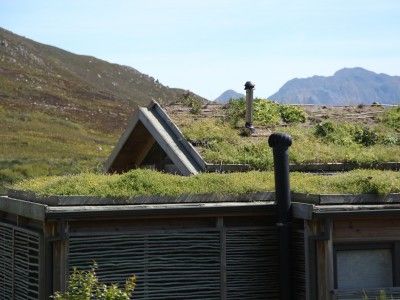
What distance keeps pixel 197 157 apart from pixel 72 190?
11.0ft

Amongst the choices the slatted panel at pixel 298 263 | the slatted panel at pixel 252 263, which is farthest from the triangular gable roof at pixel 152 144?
the slatted panel at pixel 298 263

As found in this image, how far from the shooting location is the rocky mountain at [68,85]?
354 ft

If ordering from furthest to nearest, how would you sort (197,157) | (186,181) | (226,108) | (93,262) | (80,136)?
(80,136)
(226,108)
(197,157)
(186,181)
(93,262)

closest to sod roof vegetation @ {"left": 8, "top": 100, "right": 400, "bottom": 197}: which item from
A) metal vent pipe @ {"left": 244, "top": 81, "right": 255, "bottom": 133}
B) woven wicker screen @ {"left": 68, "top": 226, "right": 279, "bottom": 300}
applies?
metal vent pipe @ {"left": 244, "top": 81, "right": 255, "bottom": 133}

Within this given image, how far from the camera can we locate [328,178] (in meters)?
14.5

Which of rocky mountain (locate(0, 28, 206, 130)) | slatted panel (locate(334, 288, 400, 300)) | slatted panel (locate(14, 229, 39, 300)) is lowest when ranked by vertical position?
slatted panel (locate(334, 288, 400, 300))

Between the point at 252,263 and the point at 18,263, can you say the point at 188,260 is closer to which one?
the point at 252,263

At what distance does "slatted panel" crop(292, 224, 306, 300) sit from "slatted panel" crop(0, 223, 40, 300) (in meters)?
4.08

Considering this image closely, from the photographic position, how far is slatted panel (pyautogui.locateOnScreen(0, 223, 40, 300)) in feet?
44.4

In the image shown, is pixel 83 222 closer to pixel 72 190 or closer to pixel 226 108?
pixel 72 190

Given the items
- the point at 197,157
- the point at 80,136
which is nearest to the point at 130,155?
the point at 197,157

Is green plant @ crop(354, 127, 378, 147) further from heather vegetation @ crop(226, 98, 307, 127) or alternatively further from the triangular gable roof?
the triangular gable roof

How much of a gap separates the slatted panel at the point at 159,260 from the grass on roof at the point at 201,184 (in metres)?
0.70

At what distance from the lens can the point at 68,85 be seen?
126188 millimetres
